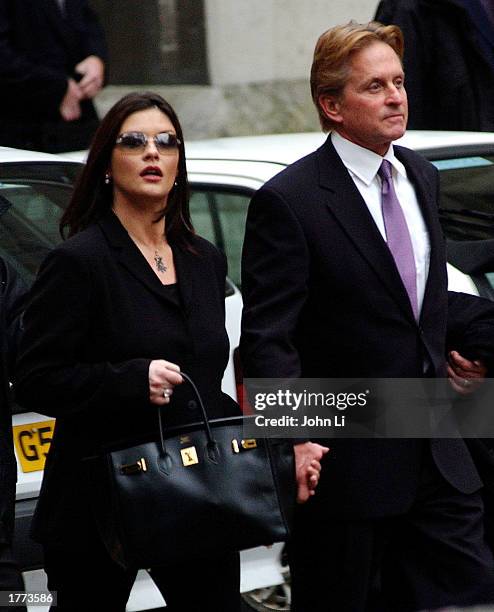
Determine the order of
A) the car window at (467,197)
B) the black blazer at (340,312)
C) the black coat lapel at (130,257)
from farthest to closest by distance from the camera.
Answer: the car window at (467,197) < the black blazer at (340,312) < the black coat lapel at (130,257)

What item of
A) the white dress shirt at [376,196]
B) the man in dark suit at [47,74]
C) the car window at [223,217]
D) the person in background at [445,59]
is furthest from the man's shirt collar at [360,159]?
the man in dark suit at [47,74]

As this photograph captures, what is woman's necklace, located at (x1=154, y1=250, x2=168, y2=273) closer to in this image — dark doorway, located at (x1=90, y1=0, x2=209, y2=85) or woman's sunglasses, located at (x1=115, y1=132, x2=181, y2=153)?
woman's sunglasses, located at (x1=115, y1=132, x2=181, y2=153)

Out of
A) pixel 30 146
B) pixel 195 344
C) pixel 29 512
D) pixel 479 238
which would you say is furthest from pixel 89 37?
pixel 195 344

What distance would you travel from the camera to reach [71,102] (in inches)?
313

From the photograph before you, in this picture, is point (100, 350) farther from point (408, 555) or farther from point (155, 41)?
point (155, 41)

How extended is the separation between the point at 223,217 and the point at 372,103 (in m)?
1.94

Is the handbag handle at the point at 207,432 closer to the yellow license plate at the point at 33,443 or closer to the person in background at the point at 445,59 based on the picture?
the yellow license plate at the point at 33,443

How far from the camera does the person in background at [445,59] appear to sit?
7.82 meters

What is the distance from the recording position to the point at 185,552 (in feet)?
12.3

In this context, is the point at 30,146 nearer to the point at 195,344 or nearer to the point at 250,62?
the point at 195,344

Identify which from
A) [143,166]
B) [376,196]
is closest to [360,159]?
[376,196]

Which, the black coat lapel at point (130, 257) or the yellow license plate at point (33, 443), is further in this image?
the yellow license plate at point (33, 443)

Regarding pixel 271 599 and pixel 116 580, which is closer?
pixel 116 580

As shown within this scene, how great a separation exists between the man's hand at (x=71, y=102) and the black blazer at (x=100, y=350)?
3982 millimetres
